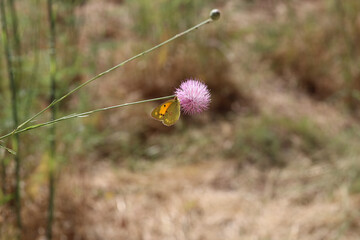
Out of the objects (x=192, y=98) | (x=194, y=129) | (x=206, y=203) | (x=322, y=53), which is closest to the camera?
(x=192, y=98)

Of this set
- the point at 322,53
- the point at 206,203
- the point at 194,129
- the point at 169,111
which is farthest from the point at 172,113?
the point at 322,53

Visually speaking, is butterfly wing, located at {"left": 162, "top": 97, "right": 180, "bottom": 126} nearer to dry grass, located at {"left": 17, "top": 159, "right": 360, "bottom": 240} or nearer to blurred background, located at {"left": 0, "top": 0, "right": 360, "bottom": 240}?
blurred background, located at {"left": 0, "top": 0, "right": 360, "bottom": 240}

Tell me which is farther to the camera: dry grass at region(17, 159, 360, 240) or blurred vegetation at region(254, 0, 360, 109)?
blurred vegetation at region(254, 0, 360, 109)

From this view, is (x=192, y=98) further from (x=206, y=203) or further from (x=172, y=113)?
(x=206, y=203)

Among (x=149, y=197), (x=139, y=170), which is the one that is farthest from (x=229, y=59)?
(x=149, y=197)

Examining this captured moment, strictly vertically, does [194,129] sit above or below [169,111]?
above

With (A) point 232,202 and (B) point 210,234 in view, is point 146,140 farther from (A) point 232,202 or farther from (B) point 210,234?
(B) point 210,234

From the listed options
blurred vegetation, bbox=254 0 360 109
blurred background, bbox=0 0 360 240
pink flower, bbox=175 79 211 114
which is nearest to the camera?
pink flower, bbox=175 79 211 114

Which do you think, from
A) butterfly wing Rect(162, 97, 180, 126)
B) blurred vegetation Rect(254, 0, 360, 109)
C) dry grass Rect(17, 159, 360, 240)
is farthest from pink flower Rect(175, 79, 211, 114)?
blurred vegetation Rect(254, 0, 360, 109)
